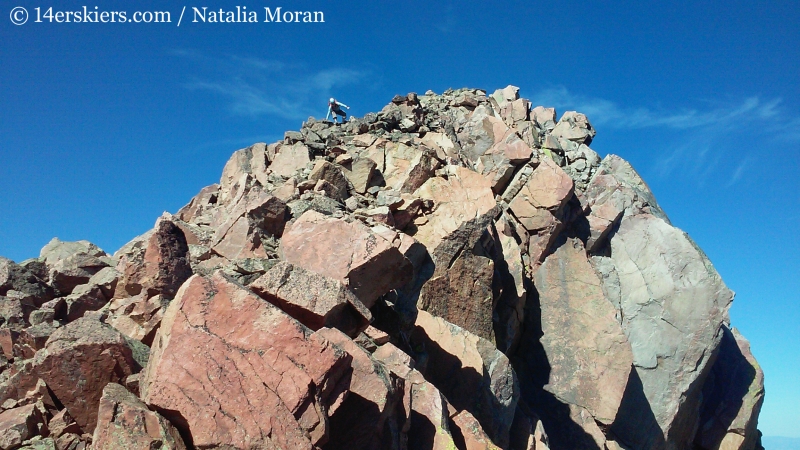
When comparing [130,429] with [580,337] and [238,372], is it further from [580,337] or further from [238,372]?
[580,337]

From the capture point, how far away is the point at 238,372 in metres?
8.77

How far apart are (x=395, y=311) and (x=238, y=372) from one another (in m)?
7.00

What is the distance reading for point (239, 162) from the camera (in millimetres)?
26641

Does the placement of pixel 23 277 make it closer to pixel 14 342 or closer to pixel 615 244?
pixel 14 342

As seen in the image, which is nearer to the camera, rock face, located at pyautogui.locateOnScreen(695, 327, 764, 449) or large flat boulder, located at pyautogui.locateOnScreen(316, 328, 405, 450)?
large flat boulder, located at pyautogui.locateOnScreen(316, 328, 405, 450)

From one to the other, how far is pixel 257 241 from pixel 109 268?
466cm

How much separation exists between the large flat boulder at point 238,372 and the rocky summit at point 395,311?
0.10 ft

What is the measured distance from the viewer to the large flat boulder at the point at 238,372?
831 centimetres

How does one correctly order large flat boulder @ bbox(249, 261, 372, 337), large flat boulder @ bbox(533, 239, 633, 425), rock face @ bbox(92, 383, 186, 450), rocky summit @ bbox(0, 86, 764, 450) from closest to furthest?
1. rock face @ bbox(92, 383, 186, 450)
2. rocky summit @ bbox(0, 86, 764, 450)
3. large flat boulder @ bbox(249, 261, 372, 337)
4. large flat boulder @ bbox(533, 239, 633, 425)

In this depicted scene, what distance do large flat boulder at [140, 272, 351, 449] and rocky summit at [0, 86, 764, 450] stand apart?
1.2 inches

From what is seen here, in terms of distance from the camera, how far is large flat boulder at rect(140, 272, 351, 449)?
831 cm

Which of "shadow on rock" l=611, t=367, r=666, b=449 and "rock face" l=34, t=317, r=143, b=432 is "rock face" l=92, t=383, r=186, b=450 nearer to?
"rock face" l=34, t=317, r=143, b=432

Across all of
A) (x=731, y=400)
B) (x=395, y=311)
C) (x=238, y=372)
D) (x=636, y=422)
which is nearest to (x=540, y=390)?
(x=636, y=422)

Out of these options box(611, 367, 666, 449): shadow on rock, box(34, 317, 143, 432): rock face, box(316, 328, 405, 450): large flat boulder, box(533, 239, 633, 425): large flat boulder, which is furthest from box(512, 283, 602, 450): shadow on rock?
box(34, 317, 143, 432): rock face
